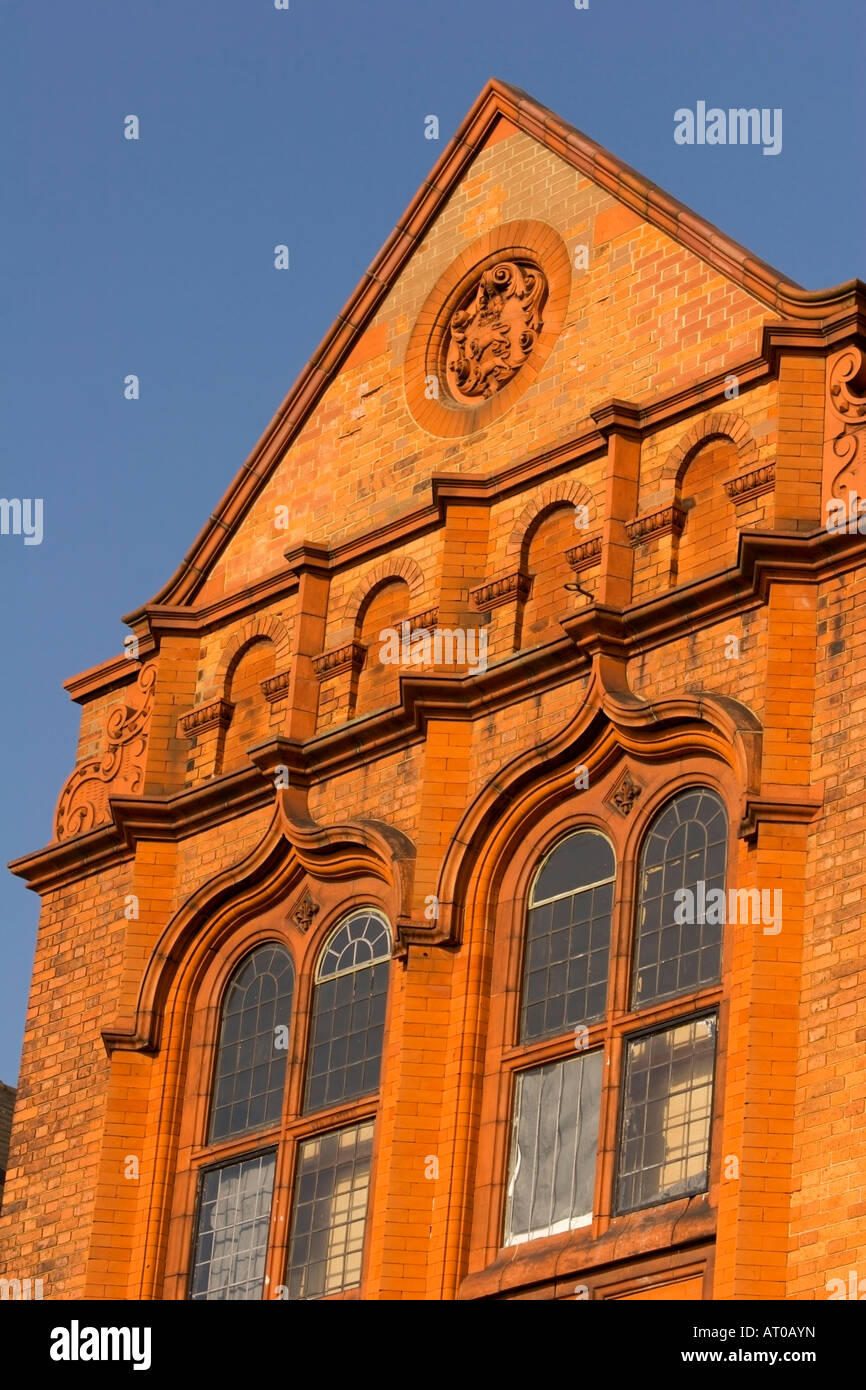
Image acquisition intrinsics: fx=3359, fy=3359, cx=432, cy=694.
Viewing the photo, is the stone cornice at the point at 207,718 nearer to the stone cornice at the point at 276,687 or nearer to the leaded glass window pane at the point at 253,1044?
the stone cornice at the point at 276,687

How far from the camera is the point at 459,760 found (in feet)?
97.9

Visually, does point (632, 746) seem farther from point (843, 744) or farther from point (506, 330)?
point (506, 330)

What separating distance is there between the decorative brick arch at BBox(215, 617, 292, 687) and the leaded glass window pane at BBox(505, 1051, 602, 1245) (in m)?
6.25

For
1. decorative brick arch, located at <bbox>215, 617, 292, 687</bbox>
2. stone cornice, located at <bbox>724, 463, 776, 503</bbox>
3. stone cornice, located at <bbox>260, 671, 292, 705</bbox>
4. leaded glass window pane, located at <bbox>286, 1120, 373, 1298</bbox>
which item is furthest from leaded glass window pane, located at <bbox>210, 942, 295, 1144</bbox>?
stone cornice, located at <bbox>724, 463, 776, 503</bbox>

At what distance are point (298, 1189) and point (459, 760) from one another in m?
4.03

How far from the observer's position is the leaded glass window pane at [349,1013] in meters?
29.5

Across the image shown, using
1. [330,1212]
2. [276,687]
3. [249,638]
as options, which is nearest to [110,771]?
[249,638]

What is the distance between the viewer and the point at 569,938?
28422mm

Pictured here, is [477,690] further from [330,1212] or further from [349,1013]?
[330,1212]

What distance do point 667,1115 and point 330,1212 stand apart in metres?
3.81

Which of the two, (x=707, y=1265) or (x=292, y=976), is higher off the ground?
(x=292, y=976)

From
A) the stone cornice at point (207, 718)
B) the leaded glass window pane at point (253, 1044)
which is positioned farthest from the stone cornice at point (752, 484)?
the stone cornice at point (207, 718)

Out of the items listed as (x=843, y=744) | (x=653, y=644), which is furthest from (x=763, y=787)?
(x=653, y=644)

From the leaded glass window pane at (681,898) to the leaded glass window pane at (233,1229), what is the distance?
4412mm
